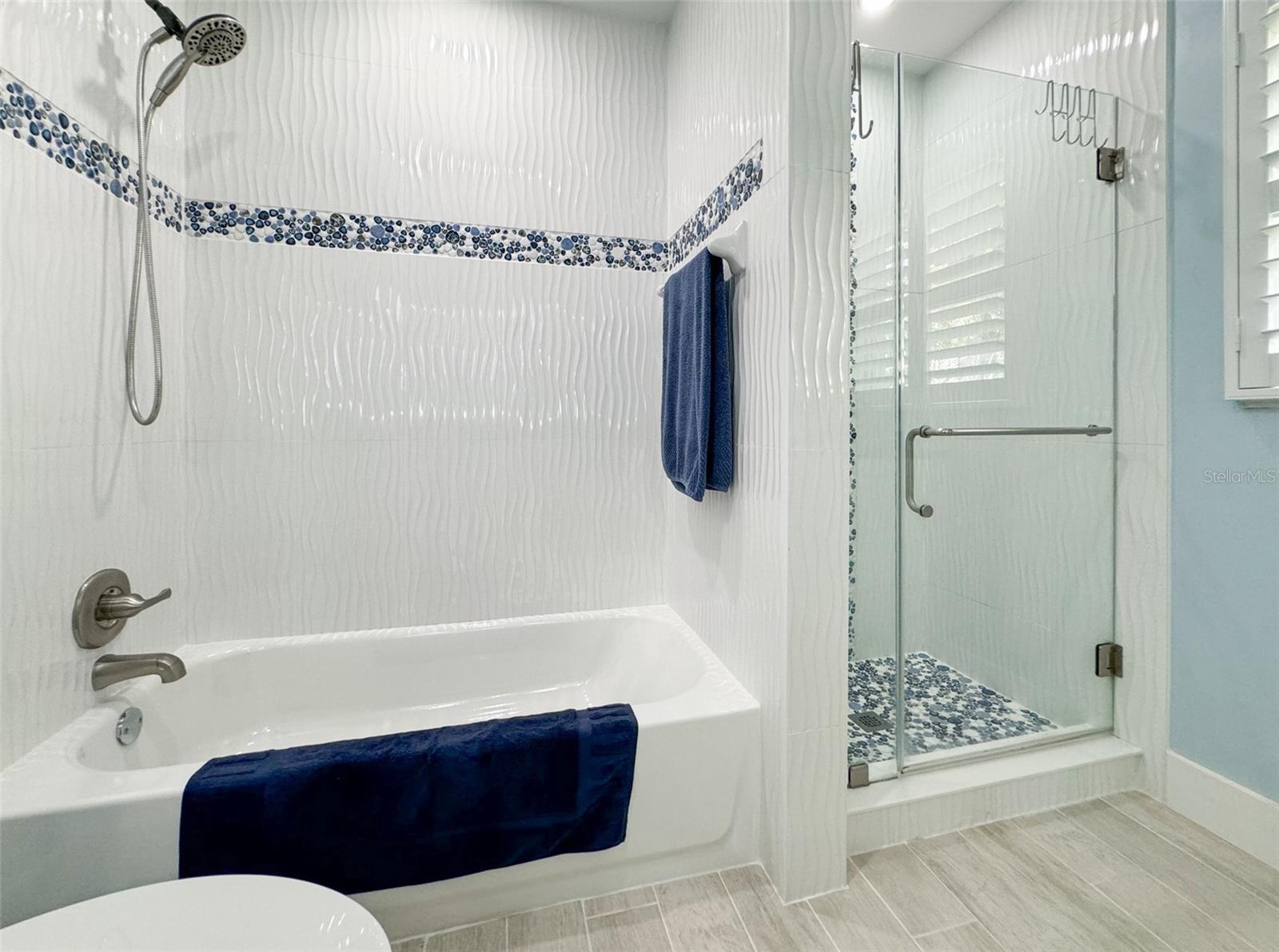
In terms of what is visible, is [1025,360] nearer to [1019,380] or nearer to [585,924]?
[1019,380]

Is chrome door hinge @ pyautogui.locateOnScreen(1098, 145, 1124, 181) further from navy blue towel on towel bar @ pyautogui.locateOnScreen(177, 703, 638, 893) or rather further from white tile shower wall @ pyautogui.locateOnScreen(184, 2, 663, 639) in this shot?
navy blue towel on towel bar @ pyautogui.locateOnScreen(177, 703, 638, 893)

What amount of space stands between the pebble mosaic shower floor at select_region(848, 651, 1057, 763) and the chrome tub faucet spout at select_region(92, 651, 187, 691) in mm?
1764

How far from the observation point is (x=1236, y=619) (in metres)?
1.53

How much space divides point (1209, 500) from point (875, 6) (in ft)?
6.26

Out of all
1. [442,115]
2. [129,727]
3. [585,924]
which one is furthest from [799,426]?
[129,727]

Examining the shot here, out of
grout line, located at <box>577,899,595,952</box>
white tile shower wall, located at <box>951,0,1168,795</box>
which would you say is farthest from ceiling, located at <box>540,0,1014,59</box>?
grout line, located at <box>577,899,595,952</box>

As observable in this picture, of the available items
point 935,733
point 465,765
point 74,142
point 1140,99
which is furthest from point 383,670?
point 1140,99

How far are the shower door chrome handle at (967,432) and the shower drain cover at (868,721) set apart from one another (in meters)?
0.63

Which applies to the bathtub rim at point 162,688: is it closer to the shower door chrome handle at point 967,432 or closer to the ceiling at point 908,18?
the shower door chrome handle at point 967,432

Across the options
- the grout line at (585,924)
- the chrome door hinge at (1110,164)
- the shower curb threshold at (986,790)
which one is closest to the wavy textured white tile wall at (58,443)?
the grout line at (585,924)

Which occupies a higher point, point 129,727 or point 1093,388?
point 1093,388

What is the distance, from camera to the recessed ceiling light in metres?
2.06

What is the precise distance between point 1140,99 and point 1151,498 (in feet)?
3.77

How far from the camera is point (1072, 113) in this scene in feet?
5.95
